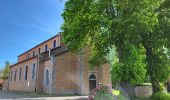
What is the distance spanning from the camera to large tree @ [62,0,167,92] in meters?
19.2

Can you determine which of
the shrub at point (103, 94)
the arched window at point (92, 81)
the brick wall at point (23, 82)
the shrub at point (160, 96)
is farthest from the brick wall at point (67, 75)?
the shrub at point (103, 94)

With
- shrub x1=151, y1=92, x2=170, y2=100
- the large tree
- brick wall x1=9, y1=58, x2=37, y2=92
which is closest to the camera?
the large tree

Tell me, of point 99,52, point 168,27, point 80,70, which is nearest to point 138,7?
point 168,27

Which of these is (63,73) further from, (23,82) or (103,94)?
(103,94)

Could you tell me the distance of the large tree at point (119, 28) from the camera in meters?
19.2

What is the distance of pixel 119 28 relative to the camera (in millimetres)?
19125

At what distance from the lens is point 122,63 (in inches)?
777

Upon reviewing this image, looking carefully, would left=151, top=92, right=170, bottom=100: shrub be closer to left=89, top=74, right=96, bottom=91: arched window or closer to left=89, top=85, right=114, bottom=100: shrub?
left=89, top=85, right=114, bottom=100: shrub

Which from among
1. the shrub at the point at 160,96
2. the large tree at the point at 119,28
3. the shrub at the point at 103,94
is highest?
the large tree at the point at 119,28

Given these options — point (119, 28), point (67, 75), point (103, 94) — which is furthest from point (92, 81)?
point (103, 94)

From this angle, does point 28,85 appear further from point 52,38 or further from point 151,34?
point 151,34

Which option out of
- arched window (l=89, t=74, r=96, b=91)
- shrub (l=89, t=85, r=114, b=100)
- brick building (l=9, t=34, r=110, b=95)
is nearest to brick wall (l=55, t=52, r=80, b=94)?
brick building (l=9, t=34, r=110, b=95)

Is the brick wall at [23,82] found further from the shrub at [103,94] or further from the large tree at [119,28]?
the shrub at [103,94]

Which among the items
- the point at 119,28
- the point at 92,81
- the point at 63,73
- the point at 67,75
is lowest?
the point at 92,81
